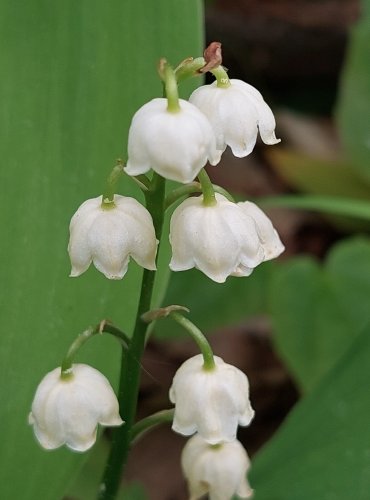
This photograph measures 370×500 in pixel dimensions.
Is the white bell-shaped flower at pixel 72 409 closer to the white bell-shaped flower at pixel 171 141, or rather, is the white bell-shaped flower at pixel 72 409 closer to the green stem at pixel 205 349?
the green stem at pixel 205 349

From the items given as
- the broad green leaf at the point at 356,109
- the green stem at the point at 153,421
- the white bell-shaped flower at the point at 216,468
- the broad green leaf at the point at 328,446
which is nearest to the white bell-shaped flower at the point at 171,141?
the green stem at the point at 153,421

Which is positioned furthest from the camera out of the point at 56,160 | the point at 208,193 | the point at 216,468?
the point at 56,160

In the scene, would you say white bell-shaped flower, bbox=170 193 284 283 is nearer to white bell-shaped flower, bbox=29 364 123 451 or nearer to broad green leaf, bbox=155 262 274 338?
white bell-shaped flower, bbox=29 364 123 451

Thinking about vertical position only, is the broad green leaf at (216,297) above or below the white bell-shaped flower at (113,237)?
below

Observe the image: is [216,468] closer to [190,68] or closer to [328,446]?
[328,446]

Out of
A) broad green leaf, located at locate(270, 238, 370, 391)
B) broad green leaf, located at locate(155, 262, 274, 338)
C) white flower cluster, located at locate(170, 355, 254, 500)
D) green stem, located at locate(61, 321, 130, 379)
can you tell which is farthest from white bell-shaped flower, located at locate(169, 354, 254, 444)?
broad green leaf, located at locate(155, 262, 274, 338)

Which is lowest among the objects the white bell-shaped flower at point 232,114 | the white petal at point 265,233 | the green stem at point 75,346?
the green stem at point 75,346

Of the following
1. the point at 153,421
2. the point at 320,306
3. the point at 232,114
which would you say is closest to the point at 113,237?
the point at 232,114
